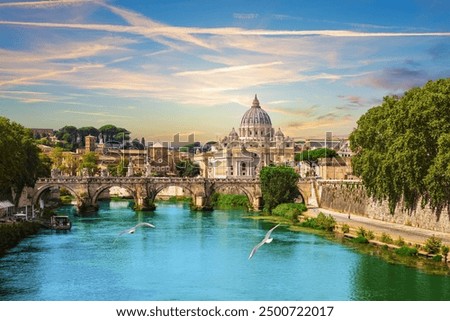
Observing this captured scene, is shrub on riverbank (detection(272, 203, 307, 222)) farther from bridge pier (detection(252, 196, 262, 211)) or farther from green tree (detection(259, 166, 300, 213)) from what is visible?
bridge pier (detection(252, 196, 262, 211))

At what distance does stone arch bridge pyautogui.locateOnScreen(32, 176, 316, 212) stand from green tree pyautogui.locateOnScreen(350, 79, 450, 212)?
1067cm

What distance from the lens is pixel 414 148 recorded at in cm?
1527

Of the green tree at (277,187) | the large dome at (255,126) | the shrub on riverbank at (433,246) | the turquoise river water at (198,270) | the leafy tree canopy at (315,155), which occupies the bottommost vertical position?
the turquoise river water at (198,270)

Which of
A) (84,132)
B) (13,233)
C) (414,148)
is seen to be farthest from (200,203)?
(414,148)

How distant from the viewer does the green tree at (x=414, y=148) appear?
14.8 metres

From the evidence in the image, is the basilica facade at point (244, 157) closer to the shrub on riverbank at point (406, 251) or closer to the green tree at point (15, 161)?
the green tree at point (15, 161)

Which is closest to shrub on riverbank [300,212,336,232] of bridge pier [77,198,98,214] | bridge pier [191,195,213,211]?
bridge pier [191,195,213,211]

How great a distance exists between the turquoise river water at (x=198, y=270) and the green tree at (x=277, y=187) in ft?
22.8

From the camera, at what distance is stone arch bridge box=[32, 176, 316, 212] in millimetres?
26719

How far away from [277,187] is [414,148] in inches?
426

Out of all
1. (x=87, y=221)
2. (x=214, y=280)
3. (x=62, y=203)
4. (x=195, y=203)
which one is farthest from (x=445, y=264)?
(x=62, y=203)

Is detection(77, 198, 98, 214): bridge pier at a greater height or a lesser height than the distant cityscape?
lesser

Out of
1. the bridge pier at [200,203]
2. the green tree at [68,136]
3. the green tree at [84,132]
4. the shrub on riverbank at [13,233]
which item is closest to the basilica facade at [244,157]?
the green tree at [84,132]

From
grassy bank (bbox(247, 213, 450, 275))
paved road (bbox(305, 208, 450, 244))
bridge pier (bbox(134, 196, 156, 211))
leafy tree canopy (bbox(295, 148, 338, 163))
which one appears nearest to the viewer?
grassy bank (bbox(247, 213, 450, 275))
